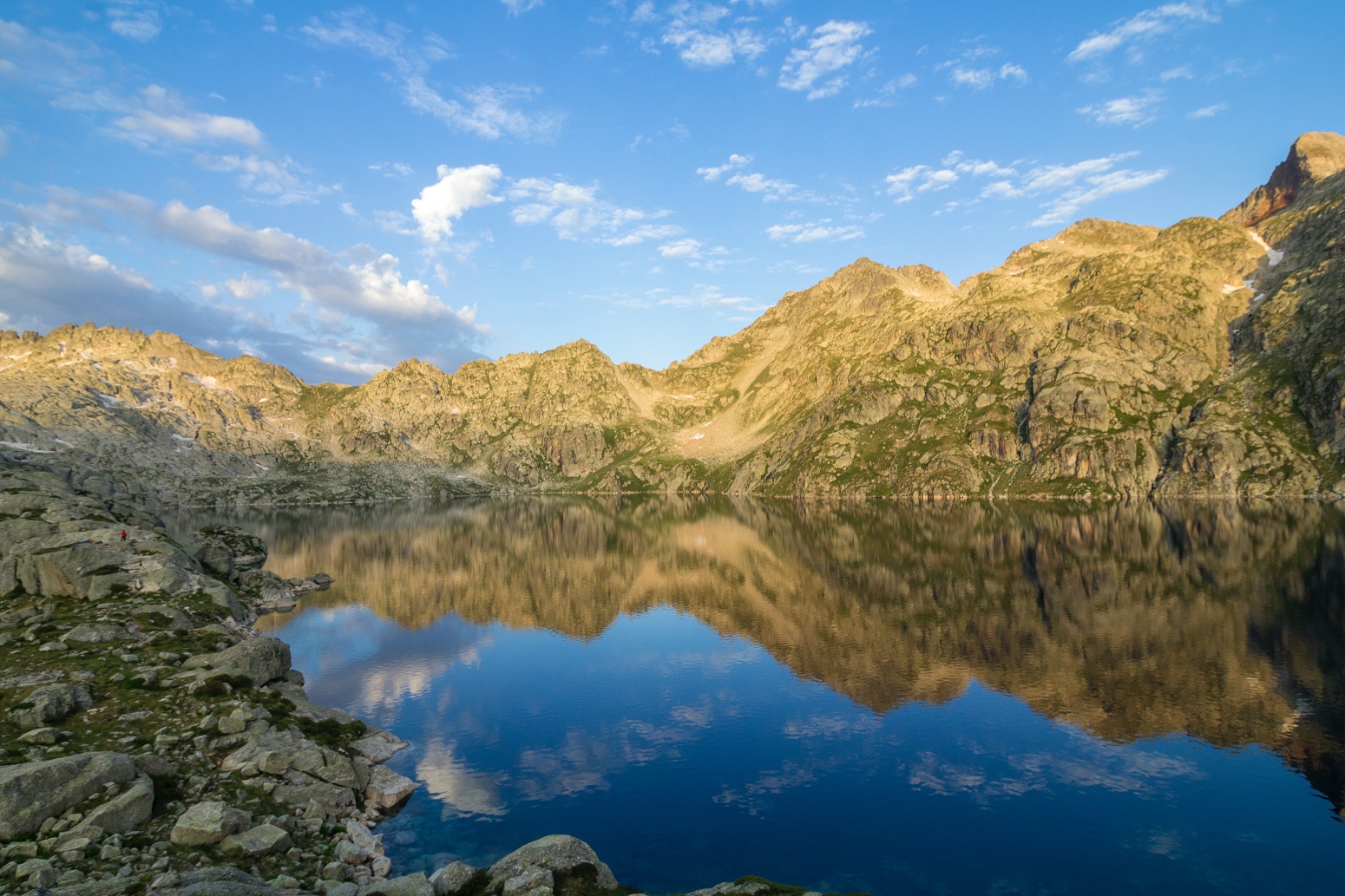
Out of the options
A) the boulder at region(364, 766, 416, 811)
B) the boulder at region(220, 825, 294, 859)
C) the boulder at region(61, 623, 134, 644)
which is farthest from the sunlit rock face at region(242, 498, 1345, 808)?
the boulder at region(220, 825, 294, 859)

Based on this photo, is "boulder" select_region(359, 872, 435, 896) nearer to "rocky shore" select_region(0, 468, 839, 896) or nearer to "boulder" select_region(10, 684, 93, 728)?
"rocky shore" select_region(0, 468, 839, 896)

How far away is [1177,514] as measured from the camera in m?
182

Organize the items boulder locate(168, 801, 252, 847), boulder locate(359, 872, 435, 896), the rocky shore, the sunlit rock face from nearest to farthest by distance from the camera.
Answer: boulder locate(359, 872, 435, 896), the rocky shore, boulder locate(168, 801, 252, 847), the sunlit rock face

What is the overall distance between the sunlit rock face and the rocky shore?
17276mm

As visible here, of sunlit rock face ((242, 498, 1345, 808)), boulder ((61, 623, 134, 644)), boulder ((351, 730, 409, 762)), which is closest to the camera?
boulder ((351, 730, 409, 762))

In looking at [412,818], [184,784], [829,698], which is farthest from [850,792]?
[184,784]

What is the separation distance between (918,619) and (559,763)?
49100 mm

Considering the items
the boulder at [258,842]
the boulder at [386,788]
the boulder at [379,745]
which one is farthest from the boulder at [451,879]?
the boulder at [379,745]

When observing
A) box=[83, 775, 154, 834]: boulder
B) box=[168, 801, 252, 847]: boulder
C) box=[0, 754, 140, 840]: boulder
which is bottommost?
box=[168, 801, 252, 847]: boulder

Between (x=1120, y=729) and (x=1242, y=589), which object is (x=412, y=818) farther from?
(x=1242, y=589)

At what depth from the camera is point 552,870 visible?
25000mm

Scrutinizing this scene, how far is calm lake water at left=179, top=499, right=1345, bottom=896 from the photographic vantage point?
3150cm

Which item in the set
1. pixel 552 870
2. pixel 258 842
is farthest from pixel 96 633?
pixel 552 870

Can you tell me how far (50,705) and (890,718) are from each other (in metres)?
53.0
